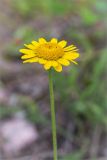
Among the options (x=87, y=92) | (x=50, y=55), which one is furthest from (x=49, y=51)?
(x=87, y=92)

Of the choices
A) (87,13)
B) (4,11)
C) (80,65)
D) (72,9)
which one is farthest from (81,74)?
(4,11)

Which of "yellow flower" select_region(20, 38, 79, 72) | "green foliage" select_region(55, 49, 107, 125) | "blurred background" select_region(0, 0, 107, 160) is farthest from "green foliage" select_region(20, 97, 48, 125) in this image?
"yellow flower" select_region(20, 38, 79, 72)

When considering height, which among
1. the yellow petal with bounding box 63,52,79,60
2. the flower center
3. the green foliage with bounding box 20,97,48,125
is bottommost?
the green foliage with bounding box 20,97,48,125

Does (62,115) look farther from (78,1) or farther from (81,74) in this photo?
(78,1)

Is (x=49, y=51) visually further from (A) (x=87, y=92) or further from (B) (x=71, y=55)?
(A) (x=87, y=92)

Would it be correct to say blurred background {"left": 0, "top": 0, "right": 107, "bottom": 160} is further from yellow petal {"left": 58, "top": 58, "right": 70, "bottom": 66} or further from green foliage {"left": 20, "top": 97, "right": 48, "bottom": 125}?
yellow petal {"left": 58, "top": 58, "right": 70, "bottom": 66}

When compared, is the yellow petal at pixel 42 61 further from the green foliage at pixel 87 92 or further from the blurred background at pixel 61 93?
the green foliage at pixel 87 92

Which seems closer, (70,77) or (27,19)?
(70,77)
